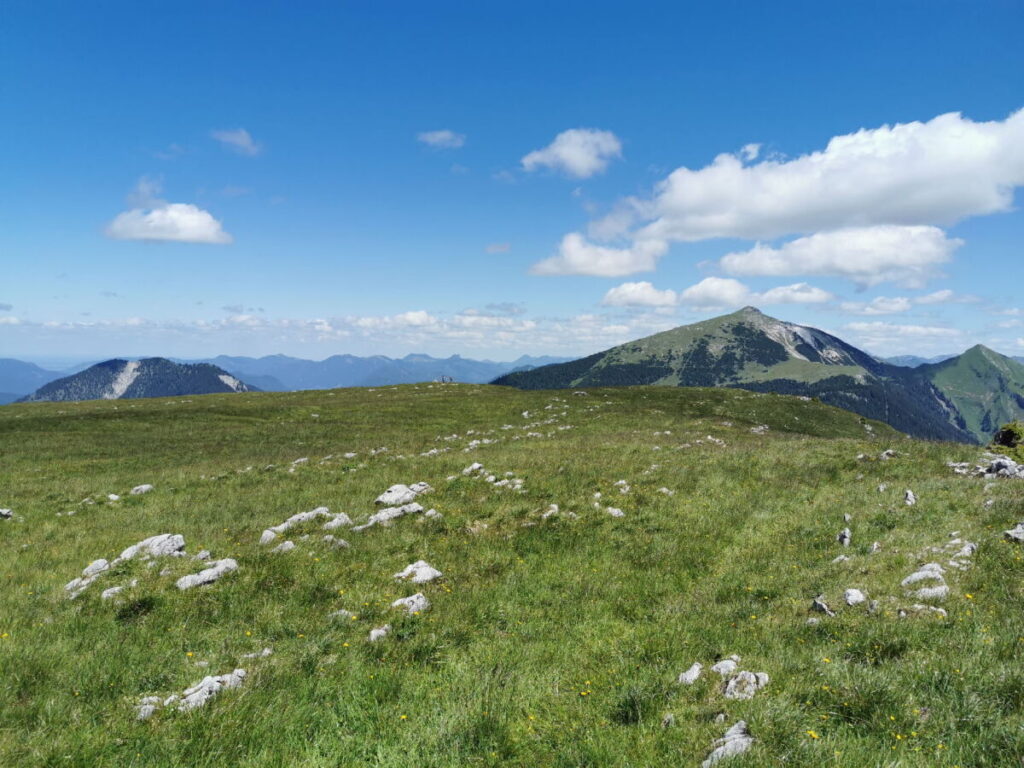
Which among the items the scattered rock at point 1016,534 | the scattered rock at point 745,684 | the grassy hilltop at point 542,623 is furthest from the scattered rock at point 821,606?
the scattered rock at point 1016,534

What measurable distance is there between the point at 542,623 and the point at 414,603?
9.09ft

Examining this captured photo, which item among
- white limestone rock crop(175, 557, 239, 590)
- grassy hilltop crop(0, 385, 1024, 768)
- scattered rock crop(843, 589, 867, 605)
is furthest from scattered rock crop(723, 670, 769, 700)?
white limestone rock crop(175, 557, 239, 590)

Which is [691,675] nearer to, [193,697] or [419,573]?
[419,573]

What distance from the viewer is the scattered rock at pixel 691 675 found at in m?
7.38

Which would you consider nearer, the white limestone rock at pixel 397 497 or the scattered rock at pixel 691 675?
the scattered rock at pixel 691 675

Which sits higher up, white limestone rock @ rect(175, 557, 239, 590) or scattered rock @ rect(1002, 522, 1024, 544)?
scattered rock @ rect(1002, 522, 1024, 544)

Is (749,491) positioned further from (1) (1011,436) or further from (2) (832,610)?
(1) (1011,436)

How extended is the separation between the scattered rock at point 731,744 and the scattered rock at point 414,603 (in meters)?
6.43

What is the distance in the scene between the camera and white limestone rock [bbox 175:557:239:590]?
38.1 ft

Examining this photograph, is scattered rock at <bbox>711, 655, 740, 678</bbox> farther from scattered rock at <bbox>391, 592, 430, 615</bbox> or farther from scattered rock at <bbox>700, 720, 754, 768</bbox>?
scattered rock at <bbox>391, 592, 430, 615</bbox>

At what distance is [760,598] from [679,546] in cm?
332

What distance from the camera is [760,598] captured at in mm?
10586

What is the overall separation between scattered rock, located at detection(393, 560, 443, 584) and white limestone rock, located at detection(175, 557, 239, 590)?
4.14m

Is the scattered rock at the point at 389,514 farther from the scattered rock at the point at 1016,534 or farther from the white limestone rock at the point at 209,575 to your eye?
the scattered rock at the point at 1016,534
